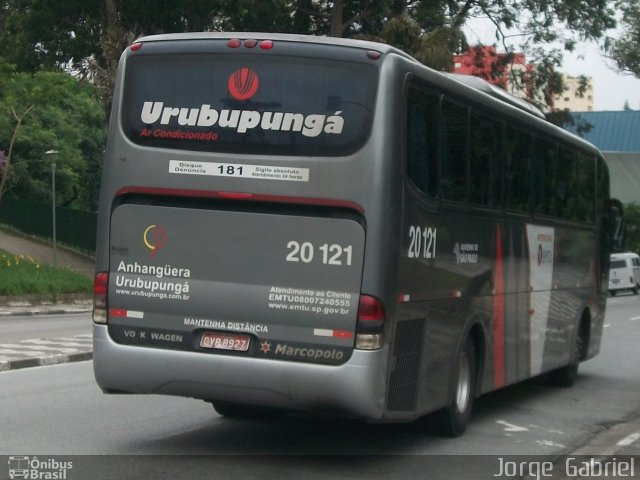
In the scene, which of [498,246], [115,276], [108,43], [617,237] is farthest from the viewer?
[108,43]

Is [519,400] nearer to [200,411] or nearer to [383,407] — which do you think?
[200,411]

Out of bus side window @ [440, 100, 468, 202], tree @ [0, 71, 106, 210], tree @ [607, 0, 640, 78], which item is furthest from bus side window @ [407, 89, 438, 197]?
tree @ [607, 0, 640, 78]

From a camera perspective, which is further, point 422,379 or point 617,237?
point 617,237

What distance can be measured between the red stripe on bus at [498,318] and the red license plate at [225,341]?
3.56 meters

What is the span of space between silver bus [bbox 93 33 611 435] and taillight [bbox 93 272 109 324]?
0.5 inches

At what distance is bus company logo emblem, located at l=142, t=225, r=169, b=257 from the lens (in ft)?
30.6

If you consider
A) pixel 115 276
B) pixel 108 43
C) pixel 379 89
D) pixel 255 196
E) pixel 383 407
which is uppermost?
pixel 108 43

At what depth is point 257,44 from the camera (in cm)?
933

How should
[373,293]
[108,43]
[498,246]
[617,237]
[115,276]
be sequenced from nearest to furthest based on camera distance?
[373,293]
[115,276]
[498,246]
[617,237]
[108,43]

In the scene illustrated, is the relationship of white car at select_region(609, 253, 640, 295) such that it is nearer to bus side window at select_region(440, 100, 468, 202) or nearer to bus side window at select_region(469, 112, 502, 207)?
bus side window at select_region(469, 112, 502, 207)

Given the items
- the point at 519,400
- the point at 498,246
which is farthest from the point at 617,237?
the point at 498,246

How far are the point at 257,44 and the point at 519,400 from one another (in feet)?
21.8

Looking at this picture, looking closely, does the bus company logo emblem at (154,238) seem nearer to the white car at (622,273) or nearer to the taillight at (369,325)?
the taillight at (369,325)

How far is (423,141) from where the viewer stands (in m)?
9.62
